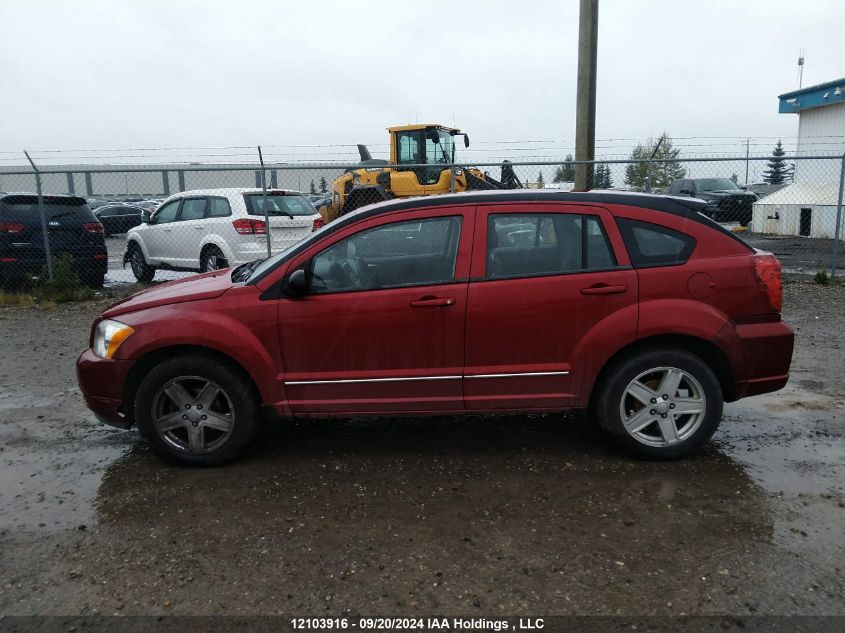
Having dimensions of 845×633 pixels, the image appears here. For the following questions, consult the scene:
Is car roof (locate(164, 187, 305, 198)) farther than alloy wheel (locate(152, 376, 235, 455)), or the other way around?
car roof (locate(164, 187, 305, 198))

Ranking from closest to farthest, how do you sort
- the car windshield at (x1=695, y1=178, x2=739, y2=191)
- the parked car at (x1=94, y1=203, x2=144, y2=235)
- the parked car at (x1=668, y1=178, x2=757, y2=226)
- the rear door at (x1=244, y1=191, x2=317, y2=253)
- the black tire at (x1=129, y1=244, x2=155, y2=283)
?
the rear door at (x1=244, y1=191, x2=317, y2=253), the black tire at (x1=129, y1=244, x2=155, y2=283), the parked car at (x1=668, y1=178, x2=757, y2=226), the car windshield at (x1=695, y1=178, x2=739, y2=191), the parked car at (x1=94, y1=203, x2=144, y2=235)

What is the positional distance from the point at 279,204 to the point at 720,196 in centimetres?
1560

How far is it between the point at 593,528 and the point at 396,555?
1.00 m

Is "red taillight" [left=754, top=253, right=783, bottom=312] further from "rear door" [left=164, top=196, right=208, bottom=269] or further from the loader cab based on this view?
the loader cab

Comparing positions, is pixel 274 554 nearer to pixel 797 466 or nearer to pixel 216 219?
pixel 797 466

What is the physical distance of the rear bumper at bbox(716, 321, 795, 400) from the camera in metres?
4.00

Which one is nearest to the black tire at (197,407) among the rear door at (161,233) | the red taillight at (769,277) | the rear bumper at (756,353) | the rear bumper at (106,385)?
the rear bumper at (106,385)

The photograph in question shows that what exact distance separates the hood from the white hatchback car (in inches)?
237

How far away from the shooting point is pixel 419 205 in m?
4.22

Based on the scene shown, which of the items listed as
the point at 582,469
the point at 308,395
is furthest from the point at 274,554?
the point at 582,469

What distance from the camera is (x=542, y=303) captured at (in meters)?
3.96

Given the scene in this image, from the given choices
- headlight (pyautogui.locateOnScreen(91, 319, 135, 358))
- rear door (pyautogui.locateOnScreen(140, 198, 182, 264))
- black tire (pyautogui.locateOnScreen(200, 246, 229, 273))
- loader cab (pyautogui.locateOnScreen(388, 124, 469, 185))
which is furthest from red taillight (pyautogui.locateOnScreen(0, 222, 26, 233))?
loader cab (pyautogui.locateOnScreen(388, 124, 469, 185))

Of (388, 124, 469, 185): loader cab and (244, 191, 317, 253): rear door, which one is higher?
(388, 124, 469, 185): loader cab

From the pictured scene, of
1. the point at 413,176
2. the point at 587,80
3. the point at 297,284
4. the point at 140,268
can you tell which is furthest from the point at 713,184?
the point at 297,284
